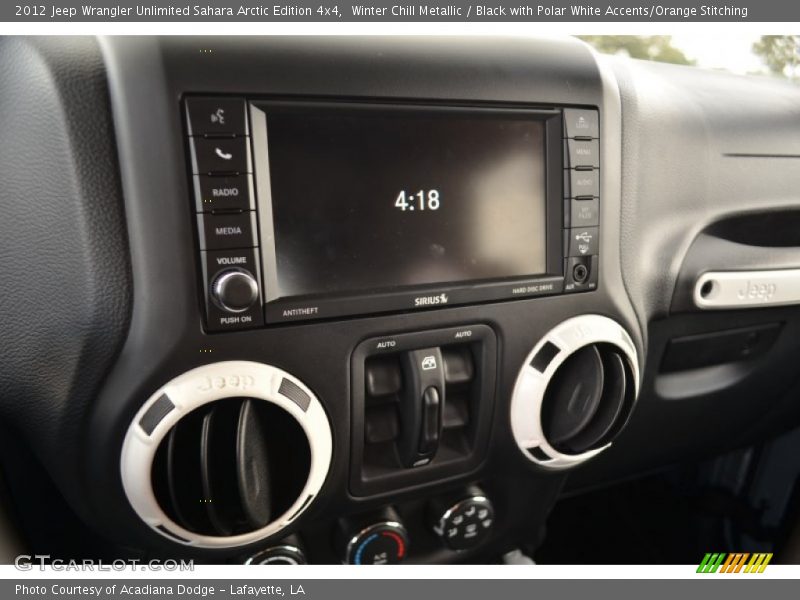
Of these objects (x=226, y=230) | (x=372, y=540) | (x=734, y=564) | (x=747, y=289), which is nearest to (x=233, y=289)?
(x=226, y=230)

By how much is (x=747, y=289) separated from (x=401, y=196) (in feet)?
2.12

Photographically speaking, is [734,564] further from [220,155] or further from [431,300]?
[220,155]

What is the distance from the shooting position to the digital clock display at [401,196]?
0.65 metres

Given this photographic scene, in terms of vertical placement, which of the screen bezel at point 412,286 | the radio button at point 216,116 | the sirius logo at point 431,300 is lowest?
the sirius logo at point 431,300

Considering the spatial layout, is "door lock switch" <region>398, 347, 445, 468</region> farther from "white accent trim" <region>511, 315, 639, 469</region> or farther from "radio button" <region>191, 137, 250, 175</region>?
"radio button" <region>191, 137, 250, 175</region>

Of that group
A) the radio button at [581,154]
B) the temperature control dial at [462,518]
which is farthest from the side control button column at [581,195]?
the temperature control dial at [462,518]

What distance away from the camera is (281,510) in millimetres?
702

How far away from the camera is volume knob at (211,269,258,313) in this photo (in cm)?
62

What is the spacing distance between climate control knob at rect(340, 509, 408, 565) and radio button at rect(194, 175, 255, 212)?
45 cm

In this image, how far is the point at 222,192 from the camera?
61 centimetres

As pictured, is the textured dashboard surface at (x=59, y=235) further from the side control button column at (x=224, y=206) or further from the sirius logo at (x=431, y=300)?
the sirius logo at (x=431, y=300)

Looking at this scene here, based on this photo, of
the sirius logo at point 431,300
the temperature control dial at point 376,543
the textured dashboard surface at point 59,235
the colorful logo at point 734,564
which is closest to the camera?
the textured dashboard surface at point 59,235

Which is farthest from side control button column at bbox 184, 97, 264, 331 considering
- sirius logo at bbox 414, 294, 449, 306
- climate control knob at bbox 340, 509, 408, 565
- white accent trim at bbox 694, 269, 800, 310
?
white accent trim at bbox 694, 269, 800, 310
